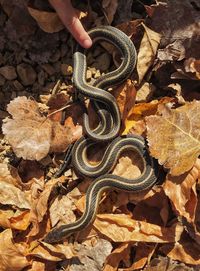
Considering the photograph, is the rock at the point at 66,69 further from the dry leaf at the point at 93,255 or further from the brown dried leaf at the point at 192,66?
the dry leaf at the point at 93,255

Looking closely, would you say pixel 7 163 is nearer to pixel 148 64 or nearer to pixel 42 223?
pixel 42 223

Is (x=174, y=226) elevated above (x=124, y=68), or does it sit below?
below

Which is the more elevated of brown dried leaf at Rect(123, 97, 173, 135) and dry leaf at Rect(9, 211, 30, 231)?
brown dried leaf at Rect(123, 97, 173, 135)

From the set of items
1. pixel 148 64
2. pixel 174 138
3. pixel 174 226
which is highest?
pixel 148 64

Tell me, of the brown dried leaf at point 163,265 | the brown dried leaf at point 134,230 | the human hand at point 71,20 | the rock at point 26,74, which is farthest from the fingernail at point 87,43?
the brown dried leaf at point 163,265

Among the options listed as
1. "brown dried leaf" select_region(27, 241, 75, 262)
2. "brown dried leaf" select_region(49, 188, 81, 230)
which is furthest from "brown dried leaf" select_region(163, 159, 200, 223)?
"brown dried leaf" select_region(27, 241, 75, 262)

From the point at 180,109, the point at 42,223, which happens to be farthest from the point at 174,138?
the point at 42,223

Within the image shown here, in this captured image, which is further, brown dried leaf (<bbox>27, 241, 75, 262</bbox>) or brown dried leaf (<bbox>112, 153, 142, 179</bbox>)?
brown dried leaf (<bbox>112, 153, 142, 179</bbox>)

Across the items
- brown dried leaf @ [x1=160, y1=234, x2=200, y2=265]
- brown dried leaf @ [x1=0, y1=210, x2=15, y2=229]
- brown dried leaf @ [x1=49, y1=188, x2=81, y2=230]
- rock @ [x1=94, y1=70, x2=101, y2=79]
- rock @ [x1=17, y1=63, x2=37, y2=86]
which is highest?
rock @ [x1=17, y1=63, x2=37, y2=86]

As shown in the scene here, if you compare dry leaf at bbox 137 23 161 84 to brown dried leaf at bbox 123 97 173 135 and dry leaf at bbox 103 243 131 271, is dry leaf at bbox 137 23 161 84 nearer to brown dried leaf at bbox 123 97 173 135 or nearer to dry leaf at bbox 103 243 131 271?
brown dried leaf at bbox 123 97 173 135
